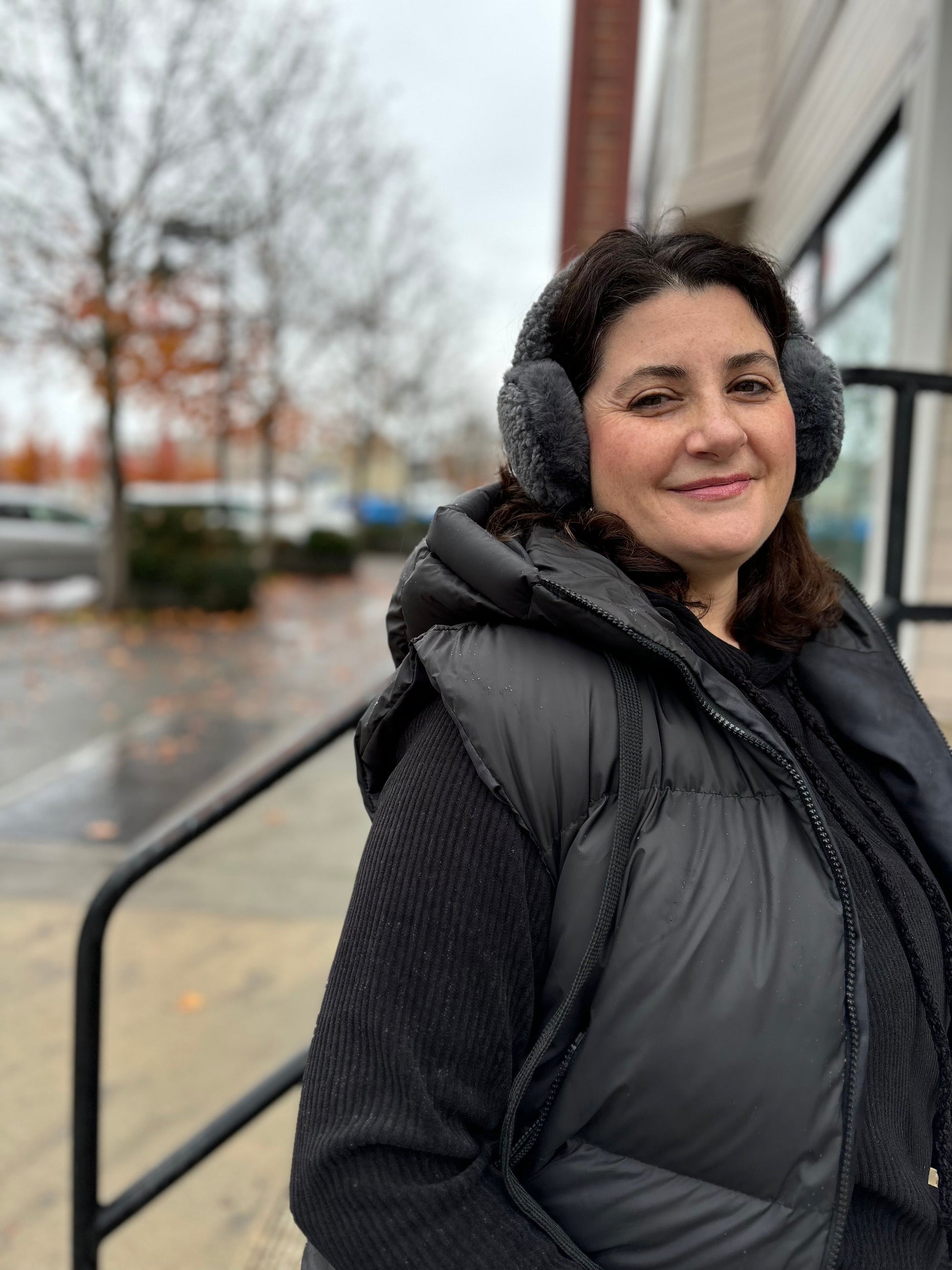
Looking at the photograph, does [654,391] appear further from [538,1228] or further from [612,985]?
[538,1228]

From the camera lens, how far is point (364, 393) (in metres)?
23.2

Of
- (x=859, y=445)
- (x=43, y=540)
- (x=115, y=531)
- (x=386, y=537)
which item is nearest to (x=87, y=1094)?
(x=859, y=445)

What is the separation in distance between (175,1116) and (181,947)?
3.27 feet

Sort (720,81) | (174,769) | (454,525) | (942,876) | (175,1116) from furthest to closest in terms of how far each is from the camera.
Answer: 1. (720,81)
2. (174,769)
3. (175,1116)
4. (942,876)
5. (454,525)

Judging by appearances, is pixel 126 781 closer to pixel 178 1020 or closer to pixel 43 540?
pixel 178 1020

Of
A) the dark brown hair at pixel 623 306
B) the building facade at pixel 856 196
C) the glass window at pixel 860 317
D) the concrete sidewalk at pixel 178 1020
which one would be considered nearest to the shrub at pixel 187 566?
the building facade at pixel 856 196

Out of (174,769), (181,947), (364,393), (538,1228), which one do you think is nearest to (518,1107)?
(538,1228)

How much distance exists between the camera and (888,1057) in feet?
3.85

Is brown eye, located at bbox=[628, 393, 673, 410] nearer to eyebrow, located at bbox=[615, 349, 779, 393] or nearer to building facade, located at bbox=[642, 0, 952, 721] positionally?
eyebrow, located at bbox=[615, 349, 779, 393]

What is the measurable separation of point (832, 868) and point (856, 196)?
6.25 metres

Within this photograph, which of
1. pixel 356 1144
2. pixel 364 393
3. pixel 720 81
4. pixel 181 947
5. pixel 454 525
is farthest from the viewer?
pixel 364 393

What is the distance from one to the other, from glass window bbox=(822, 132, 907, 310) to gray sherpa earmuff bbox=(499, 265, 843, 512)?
4.05 m

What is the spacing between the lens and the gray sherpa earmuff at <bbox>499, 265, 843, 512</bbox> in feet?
4.46

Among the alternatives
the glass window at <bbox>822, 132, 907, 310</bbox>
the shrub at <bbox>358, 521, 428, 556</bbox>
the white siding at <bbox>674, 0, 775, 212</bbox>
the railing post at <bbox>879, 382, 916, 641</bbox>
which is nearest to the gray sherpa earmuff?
the railing post at <bbox>879, 382, 916, 641</bbox>
